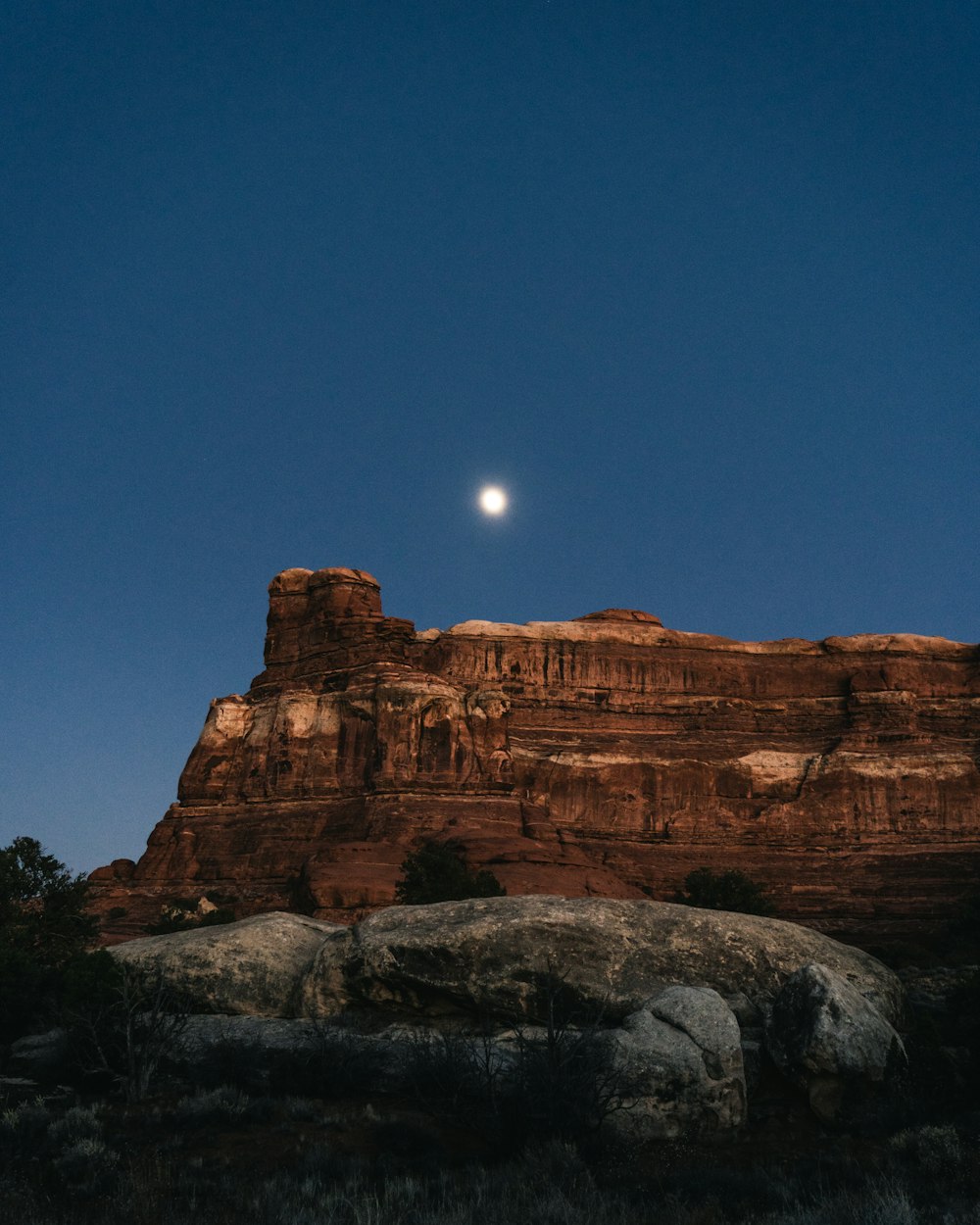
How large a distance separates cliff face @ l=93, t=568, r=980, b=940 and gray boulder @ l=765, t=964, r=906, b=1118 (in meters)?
49.7

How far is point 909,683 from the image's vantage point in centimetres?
10844

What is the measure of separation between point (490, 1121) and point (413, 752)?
75481mm

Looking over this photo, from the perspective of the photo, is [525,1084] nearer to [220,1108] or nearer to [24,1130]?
[220,1108]

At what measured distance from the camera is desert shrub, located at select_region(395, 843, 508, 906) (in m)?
51.8

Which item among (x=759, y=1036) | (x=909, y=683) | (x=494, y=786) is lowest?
(x=759, y=1036)

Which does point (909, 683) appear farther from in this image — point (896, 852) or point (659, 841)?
point (659, 841)

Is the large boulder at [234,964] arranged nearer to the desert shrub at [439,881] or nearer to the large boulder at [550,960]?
the large boulder at [550,960]

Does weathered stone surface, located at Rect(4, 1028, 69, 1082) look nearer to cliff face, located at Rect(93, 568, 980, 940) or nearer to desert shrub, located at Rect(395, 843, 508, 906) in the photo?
desert shrub, located at Rect(395, 843, 508, 906)

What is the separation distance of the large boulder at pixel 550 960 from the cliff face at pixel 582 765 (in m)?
46.1

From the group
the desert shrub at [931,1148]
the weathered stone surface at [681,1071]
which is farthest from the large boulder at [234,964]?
the desert shrub at [931,1148]

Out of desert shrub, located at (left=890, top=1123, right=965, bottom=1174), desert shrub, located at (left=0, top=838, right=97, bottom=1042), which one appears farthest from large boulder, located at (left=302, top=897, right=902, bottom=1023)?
desert shrub, located at (left=0, top=838, right=97, bottom=1042)

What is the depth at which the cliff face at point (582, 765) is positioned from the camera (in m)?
81.2

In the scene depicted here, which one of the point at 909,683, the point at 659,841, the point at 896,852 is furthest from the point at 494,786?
the point at 909,683

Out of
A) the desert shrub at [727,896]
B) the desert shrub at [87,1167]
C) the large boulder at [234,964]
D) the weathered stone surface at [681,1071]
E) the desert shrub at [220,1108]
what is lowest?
the desert shrub at [87,1167]
